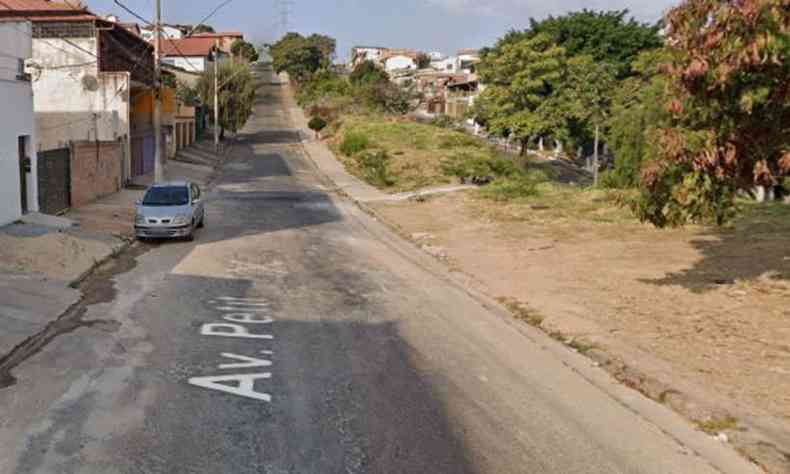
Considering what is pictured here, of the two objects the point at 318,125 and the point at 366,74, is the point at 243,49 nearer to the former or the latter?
the point at 366,74

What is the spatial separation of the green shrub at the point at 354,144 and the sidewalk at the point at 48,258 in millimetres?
26538

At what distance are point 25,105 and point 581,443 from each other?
19777mm

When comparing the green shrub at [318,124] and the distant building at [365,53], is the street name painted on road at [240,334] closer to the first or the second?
the green shrub at [318,124]

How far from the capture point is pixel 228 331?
11.3m

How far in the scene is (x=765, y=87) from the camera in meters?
9.78

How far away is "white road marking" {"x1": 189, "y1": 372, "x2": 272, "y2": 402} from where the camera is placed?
27.6 ft

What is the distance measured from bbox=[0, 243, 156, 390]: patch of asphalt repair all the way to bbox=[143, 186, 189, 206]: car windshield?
10.0 ft

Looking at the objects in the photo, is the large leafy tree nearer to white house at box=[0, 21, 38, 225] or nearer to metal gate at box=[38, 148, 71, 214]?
metal gate at box=[38, 148, 71, 214]

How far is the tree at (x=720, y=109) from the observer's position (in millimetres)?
9008

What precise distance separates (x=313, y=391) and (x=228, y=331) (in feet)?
10.2

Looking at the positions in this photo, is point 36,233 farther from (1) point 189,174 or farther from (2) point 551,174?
(2) point 551,174

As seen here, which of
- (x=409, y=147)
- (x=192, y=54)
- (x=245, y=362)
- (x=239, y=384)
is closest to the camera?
(x=239, y=384)

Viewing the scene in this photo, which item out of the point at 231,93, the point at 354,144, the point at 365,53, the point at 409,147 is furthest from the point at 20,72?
the point at 365,53

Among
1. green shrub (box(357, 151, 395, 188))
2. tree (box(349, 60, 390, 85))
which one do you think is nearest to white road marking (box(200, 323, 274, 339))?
green shrub (box(357, 151, 395, 188))
